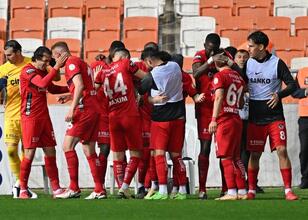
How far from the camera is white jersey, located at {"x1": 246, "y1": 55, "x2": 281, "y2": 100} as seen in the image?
1515 cm

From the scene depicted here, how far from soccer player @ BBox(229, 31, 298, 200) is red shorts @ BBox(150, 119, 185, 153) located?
0.99 metres

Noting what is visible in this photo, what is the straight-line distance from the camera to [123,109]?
15.8 meters

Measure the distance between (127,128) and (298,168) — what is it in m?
4.53

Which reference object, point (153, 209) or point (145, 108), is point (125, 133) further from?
point (153, 209)

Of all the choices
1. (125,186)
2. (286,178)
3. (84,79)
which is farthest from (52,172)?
(286,178)

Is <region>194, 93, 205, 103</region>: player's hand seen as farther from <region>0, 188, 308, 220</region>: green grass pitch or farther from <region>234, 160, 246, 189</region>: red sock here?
<region>0, 188, 308, 220</region>: green grass pitch

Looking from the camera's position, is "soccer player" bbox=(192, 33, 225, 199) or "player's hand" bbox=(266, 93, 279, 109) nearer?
"player's hand" bbox=(266, 93, 279, 109)

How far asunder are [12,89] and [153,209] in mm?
4310

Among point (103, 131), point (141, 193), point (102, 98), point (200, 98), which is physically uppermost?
point (200, 98)

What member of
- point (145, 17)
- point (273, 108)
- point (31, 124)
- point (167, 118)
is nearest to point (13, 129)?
point (31, 124)

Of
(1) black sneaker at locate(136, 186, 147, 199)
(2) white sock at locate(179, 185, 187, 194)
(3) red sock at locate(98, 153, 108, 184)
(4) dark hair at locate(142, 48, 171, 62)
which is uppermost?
(4) dark hair at locate(142, 48, 171, 62)

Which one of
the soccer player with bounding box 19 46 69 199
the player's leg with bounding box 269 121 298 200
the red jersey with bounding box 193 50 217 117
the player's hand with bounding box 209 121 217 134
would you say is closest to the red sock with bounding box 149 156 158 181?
the red jersey with bounding box 193 50 217 117

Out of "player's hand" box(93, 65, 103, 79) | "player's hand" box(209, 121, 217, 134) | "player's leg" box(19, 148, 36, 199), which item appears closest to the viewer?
"player's hand" box(209, 121, 217, 134)

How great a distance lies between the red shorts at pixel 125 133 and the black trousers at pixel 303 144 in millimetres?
4042
